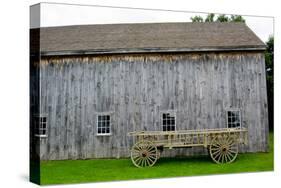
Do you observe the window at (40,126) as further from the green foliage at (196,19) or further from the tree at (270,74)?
the tree at (270,74)

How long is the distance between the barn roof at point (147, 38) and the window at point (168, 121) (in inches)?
57.7

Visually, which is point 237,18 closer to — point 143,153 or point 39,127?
point 143,153

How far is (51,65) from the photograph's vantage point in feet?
38.6

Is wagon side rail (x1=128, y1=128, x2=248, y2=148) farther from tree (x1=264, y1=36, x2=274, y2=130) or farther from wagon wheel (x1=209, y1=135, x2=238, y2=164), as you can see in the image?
tree (x1=264, y1=36, x2=274, y2=130)

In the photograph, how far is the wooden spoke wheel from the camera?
41.4 ft

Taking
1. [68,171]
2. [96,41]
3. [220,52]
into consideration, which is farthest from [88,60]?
[220,52]

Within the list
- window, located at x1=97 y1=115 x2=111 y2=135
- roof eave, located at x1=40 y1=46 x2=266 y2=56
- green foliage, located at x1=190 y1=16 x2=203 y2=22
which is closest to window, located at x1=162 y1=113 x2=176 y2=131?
window, located at x1=97 y1=115 x2=111 y2=135

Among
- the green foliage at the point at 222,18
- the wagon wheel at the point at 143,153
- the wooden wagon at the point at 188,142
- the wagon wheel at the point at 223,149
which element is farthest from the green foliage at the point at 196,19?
the wagon wheel at the point at 143,153

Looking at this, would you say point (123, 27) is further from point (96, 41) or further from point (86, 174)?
point (86, 174)

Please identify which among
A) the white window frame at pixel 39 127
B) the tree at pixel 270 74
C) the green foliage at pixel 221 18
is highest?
the green foliage at pixel 221 18

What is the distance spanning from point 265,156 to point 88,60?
4.95m

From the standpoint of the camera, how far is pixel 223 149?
1341 cm

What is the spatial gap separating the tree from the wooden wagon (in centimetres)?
86

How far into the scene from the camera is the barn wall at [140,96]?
1189 centimetres
